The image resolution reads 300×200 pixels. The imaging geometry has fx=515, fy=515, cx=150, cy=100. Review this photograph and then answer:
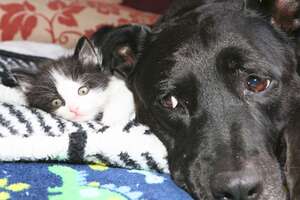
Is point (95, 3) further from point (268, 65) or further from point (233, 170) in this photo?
point (233, 170)

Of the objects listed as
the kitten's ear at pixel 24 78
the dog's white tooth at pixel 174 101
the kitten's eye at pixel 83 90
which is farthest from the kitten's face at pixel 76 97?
the dog's white tooth at pixel 174 101

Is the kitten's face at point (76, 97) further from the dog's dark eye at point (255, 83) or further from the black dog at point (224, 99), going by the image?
the dog's dark eye at point (255, 83)

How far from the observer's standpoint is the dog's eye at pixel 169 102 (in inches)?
70.9

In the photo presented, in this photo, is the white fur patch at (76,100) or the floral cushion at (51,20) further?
the floral cushion at (51,20)

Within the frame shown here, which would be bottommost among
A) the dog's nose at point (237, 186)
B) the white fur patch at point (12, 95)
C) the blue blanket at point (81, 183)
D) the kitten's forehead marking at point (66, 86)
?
the white fur patch at point (12, 95)

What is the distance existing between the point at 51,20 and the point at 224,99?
188cm

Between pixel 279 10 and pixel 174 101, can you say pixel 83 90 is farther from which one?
pixel 279 10

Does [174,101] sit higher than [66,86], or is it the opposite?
[174,101]

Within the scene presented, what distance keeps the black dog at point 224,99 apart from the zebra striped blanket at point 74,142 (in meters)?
0.10

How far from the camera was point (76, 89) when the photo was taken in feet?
7.04

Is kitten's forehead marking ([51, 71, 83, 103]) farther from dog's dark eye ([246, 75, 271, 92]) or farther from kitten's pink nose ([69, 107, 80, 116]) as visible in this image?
dog's dark eye ([246, 75, 271, 92])

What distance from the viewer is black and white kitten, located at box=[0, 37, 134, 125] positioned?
211cm

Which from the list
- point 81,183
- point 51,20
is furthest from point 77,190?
point 51,20

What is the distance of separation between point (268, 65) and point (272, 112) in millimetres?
159
